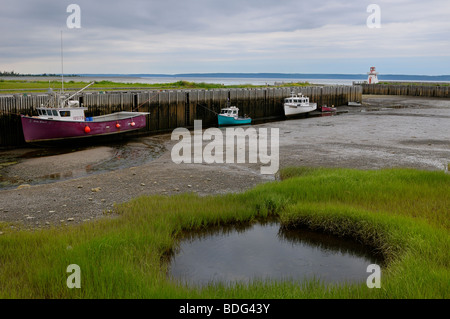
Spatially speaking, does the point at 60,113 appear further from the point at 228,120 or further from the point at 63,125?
the point at 228,120

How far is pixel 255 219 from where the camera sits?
11.8m

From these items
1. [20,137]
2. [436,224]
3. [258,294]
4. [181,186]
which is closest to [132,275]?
[258,294]


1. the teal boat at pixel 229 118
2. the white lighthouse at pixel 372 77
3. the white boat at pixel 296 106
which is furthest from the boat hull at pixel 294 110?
the white lighthouse at pixel 372 77

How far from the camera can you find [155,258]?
862 centimetres

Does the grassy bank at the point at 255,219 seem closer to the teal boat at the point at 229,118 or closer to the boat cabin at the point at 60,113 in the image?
the boat cabin at the point at 60,113

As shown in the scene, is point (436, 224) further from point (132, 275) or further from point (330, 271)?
point (132, 275)

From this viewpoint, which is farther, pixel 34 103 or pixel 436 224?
pixel 34 103

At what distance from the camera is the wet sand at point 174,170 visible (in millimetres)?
12724

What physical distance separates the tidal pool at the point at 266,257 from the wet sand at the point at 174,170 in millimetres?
3425

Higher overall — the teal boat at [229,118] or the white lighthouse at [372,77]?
the white lighthouse at [372,77]
